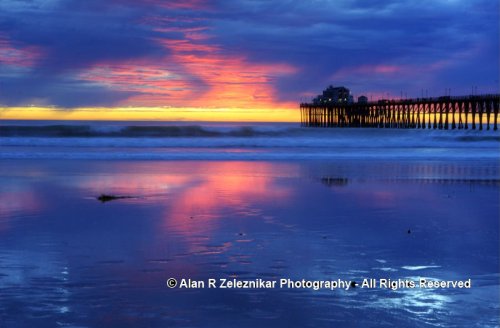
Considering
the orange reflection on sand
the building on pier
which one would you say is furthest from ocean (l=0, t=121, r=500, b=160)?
the building on pier

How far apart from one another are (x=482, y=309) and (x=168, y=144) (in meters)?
35.2

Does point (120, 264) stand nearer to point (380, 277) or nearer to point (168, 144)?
point (380, 277)

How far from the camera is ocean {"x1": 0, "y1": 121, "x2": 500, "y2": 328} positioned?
16.7 feet

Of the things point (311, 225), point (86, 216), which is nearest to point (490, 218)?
point (311, 225)

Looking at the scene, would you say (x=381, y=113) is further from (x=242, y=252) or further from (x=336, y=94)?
(x=242, y=252)

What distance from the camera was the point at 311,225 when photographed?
898 cm

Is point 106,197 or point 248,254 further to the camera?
point 106,197

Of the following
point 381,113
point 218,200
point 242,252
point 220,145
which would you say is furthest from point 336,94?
point 242,252

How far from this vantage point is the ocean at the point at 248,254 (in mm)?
5098

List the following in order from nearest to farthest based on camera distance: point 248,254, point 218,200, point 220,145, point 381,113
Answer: point 248,254, point 218,200, point 220,145, point 381,113

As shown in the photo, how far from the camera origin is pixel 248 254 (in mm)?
7129

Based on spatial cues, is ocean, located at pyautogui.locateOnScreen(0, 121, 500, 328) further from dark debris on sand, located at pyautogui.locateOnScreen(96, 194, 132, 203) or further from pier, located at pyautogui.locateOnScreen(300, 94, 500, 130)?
pier, located at pyautogui.locateOnScreen(300, 94, 500, 130)

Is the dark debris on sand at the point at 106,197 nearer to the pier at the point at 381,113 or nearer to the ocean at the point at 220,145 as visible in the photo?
the ocean at the point at 220,145

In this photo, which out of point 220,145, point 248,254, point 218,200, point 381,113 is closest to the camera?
point 248,254
